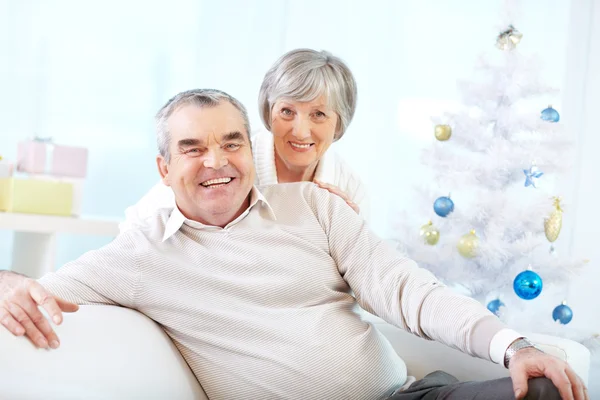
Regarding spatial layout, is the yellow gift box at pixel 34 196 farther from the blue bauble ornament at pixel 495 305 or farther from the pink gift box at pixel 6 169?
the blue bauble ornament at pixel 495 305

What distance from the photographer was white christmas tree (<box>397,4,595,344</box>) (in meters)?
3.25

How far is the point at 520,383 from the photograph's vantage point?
1323 millimetres

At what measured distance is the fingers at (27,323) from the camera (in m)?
1.40

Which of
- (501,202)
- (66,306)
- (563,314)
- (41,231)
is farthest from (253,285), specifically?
(563,314)

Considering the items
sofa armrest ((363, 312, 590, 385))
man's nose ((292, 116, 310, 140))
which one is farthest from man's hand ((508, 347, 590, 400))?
man's nose ((292, 116, 310, 140))

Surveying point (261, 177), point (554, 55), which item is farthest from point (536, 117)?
point (261, 177)

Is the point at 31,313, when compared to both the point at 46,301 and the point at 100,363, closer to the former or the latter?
the point at 46,301

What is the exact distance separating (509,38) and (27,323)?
2528 mm

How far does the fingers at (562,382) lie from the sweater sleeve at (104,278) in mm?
878

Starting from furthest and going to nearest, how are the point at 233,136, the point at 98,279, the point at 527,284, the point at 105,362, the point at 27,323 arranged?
the point at 527,284 → the point at 233,136 → the point at 98,279 → the point at 105,362 → the point at 27,323

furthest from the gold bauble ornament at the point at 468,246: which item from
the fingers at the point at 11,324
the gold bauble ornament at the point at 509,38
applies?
the fingers at the point at 11,324

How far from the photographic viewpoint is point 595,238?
4.00 m

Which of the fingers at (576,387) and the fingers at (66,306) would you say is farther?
the fingers at (66,306)

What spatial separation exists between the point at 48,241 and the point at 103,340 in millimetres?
1813
